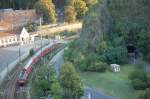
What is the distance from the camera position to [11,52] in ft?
163

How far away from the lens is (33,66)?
42.6 metres

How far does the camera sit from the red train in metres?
37.0

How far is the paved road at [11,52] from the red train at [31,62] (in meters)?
2.16

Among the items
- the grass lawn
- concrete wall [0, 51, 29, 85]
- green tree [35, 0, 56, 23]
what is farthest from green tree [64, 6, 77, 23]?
the grass lawn

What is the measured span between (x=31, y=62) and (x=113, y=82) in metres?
11.0

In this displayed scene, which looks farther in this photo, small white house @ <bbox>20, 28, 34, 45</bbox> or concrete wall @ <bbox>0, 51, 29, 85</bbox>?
small white house @ <bbox>20, 28, 34, 45</bbox>

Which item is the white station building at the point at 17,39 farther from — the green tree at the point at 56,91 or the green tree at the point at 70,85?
the green tree at the point at 70,85

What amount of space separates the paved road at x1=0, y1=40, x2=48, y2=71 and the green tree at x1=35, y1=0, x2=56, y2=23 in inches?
226

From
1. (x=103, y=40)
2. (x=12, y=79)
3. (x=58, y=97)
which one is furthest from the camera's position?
(x=103, y=40)

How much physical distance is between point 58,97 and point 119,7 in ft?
58.5

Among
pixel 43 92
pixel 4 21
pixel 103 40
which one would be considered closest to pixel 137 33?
pixel 103 40

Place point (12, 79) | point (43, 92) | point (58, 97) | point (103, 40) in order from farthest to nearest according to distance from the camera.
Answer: point (103, 40) → point (12, 79) → point (43, 92) → point (58, 97)

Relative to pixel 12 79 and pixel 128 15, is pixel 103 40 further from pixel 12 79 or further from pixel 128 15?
pixel 12 79

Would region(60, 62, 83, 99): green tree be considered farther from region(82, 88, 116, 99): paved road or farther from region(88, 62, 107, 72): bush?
region(88, 62, 107, 72): bush
